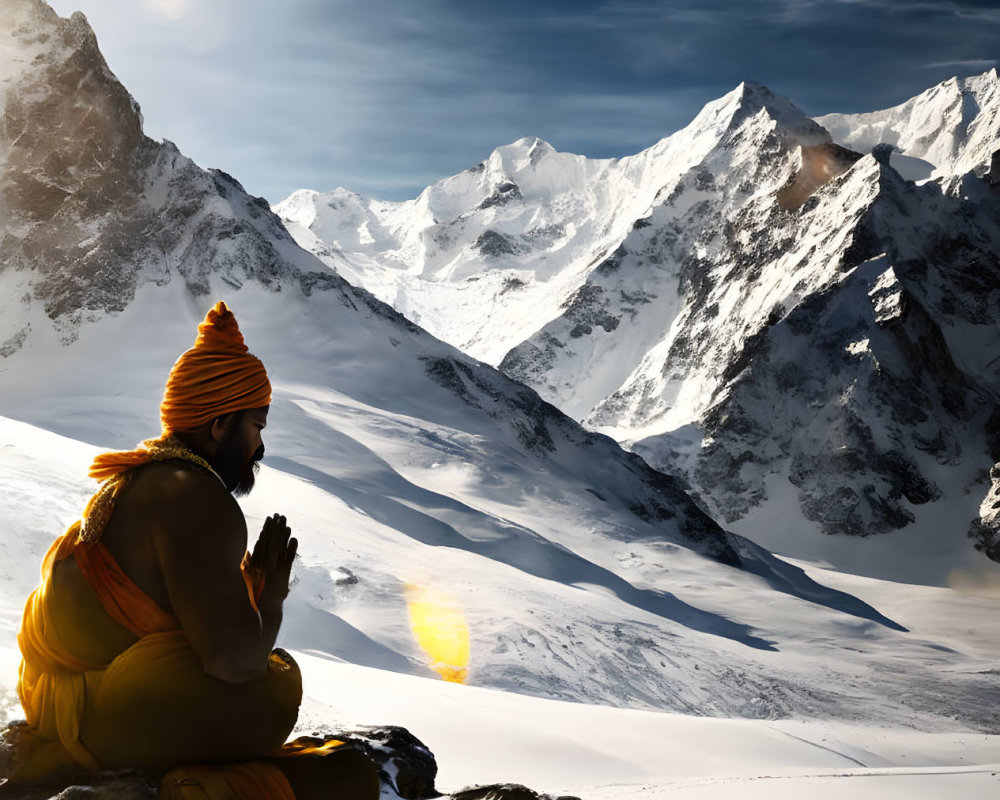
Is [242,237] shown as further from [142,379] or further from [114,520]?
[114,520]

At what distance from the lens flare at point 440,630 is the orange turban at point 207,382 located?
1903 centimetres

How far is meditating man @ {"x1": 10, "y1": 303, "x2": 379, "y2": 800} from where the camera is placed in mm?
2094

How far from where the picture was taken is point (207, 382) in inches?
92.7

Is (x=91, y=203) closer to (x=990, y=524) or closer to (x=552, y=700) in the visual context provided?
(x=552, y=700)

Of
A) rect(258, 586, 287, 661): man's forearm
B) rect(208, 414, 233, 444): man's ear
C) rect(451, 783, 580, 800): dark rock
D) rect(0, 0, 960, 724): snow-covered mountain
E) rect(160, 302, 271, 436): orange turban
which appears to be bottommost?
rect(451, 783, 580, 800): dark rock

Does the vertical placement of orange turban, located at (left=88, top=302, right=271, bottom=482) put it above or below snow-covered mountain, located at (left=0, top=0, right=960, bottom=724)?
below

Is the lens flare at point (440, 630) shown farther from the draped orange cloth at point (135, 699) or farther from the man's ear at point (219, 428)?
the man's ear at point (219, 428)

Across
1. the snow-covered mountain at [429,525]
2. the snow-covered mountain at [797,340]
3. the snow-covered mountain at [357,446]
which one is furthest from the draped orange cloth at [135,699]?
the snow-covered mountain at [797,340]

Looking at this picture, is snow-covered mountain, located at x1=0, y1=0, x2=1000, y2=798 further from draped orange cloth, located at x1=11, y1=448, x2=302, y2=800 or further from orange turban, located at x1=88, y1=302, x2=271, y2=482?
orange turban, located at x1=88, y1=302, x2=271, y2=482

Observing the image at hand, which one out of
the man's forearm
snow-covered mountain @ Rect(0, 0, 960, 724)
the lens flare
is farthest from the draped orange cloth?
the lens flare

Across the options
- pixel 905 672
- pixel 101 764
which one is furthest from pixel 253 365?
pixel 905 672

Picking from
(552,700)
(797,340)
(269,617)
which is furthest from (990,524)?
(269,617)

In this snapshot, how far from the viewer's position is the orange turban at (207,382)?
2.35 m

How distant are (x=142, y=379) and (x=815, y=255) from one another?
75.8 metres
